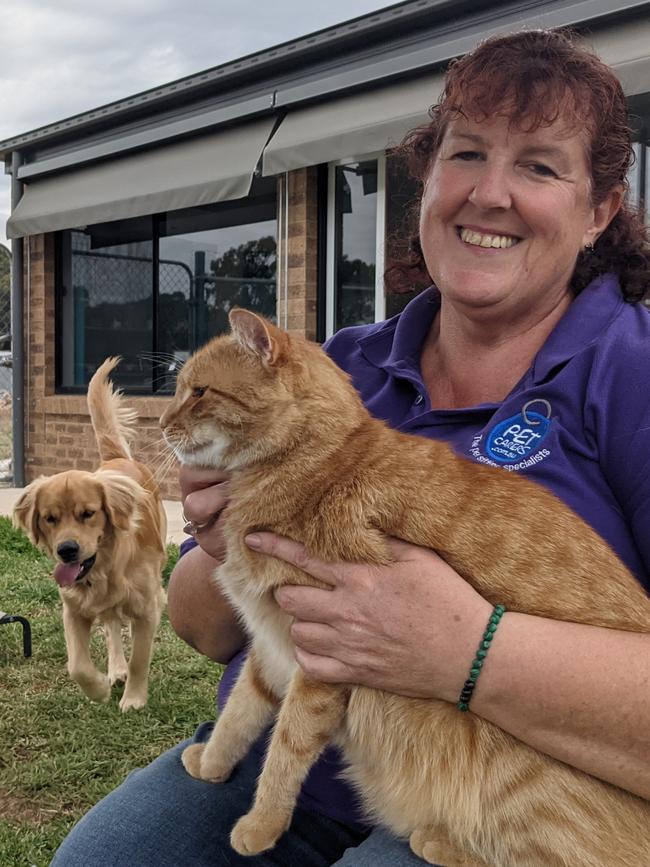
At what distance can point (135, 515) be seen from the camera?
406cm

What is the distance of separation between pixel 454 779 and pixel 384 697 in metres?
0.18

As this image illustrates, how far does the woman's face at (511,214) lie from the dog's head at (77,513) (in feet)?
8.52

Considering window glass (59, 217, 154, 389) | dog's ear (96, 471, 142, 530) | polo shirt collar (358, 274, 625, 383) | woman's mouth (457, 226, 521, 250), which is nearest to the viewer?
polo shirt collar (358, 274, 625, 383)

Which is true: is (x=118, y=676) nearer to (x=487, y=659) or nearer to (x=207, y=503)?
(x=207, y=503)

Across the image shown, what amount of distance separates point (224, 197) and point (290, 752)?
5.91m

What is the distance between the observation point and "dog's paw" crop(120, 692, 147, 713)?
11.9 feet

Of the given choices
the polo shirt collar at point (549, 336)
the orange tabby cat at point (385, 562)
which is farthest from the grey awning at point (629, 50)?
the orange tabby cat at point (385, 562)

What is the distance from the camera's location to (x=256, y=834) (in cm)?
152

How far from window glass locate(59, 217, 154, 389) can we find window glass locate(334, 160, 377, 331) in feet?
8.01

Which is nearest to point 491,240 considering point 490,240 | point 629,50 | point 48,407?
point 490,240

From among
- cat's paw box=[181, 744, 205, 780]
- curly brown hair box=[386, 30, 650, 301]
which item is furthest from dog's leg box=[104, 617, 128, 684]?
curly brown hair box=[386, 30, 650, 301]

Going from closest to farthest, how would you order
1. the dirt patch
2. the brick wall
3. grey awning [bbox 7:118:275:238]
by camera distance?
the dirt patch → grey awning [bbox 7:118:275:238] → the brick wall

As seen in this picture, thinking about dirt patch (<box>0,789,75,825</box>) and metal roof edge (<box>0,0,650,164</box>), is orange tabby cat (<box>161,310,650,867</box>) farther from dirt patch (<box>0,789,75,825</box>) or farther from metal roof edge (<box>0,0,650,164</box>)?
metal roof edge (<box>0,0,650,164</box>)

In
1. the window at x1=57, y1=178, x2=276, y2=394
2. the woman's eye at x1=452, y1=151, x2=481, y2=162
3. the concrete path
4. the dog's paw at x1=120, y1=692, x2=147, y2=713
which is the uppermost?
the window at x1=57, y1=178, x2=276, y2=394
